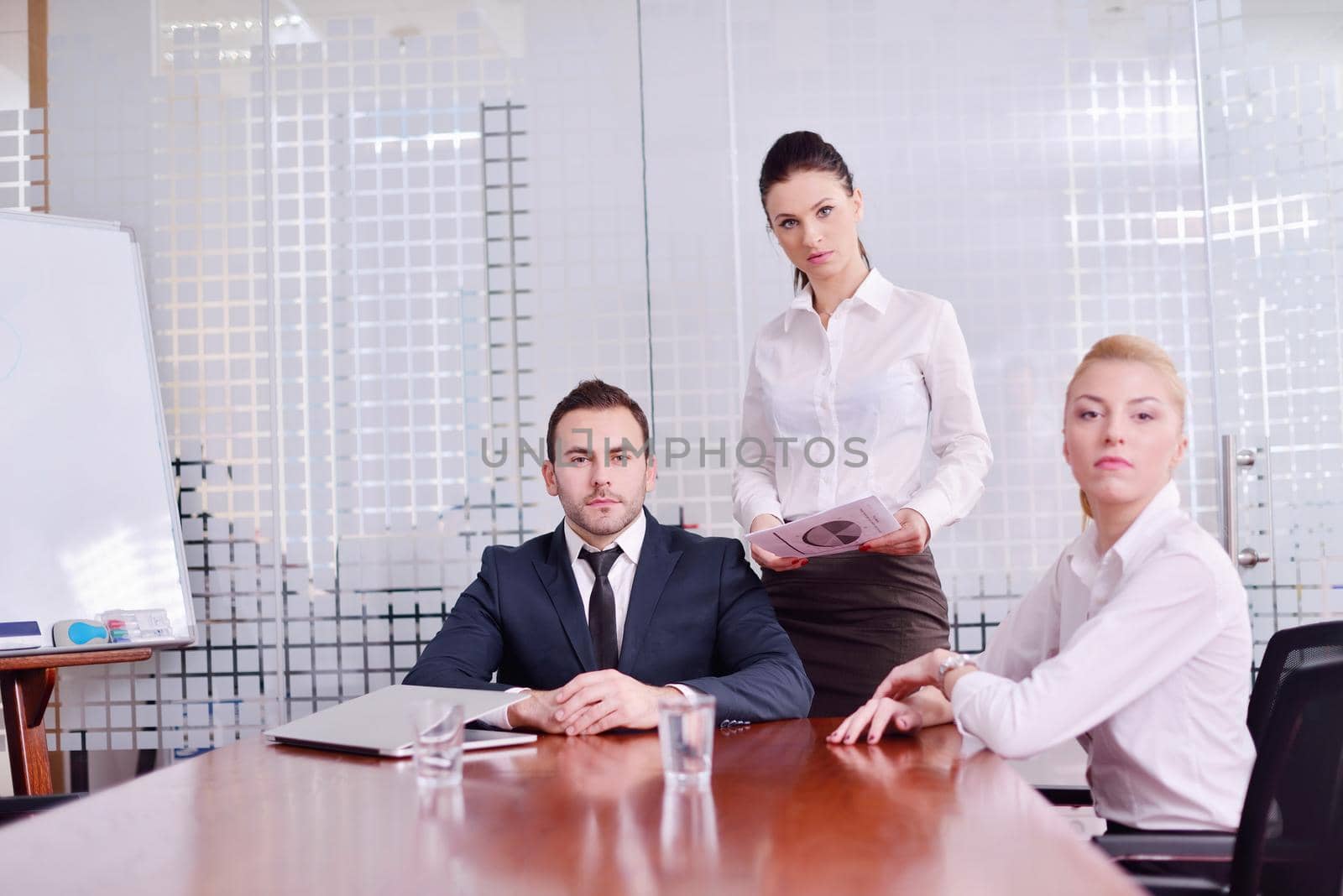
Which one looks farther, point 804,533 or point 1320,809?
point 804,533

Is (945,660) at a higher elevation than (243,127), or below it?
below

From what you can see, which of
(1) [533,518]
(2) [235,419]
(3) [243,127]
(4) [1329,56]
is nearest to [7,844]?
(1) [533,518]

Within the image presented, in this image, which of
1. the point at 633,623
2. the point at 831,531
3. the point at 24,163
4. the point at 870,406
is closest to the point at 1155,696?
the point at 831,531

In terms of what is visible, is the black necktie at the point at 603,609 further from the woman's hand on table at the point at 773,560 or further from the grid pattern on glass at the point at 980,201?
the grid pattern on glass at the point at 980,201

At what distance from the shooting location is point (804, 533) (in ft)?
7.18

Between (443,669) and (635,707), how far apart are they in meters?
0.51

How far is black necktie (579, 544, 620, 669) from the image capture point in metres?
2.13

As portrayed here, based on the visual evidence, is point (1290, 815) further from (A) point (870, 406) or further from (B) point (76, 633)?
(B) point (76, 633)

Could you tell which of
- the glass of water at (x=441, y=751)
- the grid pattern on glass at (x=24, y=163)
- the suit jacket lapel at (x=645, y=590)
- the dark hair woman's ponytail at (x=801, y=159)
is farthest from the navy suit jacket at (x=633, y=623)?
the grid pattern on glass at (x=24, y=163)

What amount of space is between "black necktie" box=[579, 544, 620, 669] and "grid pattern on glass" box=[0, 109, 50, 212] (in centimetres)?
261

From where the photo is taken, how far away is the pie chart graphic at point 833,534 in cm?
215

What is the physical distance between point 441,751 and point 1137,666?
85cm

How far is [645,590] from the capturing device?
214 centimetres

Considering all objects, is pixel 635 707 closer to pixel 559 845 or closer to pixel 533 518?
pixel 559 845
